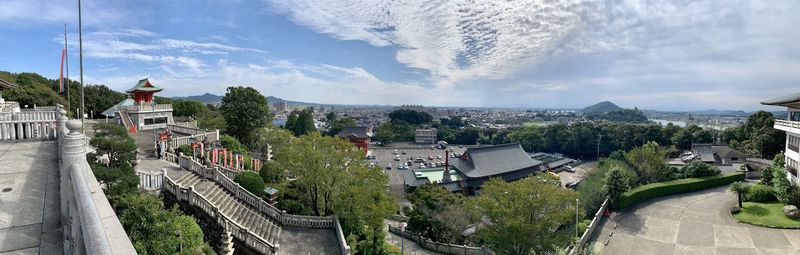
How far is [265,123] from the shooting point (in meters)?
33.8

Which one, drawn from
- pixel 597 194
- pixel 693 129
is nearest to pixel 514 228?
pixel 597 194

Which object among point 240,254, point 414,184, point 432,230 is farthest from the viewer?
point 414,184

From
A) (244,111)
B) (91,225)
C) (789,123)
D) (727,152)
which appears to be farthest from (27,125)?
(727,152)

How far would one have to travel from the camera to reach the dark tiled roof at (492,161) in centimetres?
4384

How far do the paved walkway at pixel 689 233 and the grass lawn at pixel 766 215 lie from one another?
2.00 feet

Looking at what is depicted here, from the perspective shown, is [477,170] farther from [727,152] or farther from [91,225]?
[91,225]

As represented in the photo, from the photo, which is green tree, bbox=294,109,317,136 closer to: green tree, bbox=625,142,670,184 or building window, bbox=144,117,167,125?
building window, bbox=144,117,167,125

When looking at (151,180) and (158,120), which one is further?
(158,120)

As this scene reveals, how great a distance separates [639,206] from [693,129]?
182 feet

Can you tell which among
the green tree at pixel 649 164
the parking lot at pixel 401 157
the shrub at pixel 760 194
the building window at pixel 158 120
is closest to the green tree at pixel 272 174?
the building window at pixel 158 120

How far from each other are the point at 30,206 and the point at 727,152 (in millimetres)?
67660

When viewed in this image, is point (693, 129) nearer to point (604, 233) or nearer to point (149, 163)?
point (604, 233)

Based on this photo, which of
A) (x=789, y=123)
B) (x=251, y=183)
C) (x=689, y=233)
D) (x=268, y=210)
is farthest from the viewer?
(x=789, y=123)

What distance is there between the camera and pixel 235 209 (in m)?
16.7
